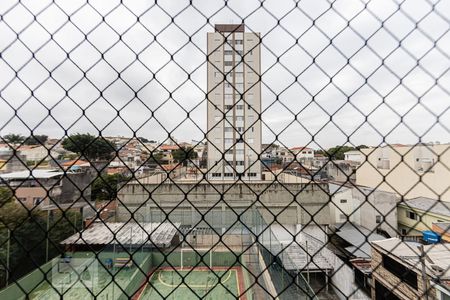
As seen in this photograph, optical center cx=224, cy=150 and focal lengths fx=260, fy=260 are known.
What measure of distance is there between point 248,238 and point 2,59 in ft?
21.6

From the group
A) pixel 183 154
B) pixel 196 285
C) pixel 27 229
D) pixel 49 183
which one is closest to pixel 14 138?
pixel 49 183

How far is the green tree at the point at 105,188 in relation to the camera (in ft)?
3.30

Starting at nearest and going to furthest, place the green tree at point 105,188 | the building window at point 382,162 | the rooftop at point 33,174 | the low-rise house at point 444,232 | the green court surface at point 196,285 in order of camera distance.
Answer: the low-rise house at point 444,232
the rooftop at point 33,174
the green tree at point 105,188
the building window at point 382,162
the green court surface at point 196,285

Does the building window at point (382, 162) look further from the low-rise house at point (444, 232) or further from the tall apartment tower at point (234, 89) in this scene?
the tall apartment tower at point (234, 89)

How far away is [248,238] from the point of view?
6699 millimetres

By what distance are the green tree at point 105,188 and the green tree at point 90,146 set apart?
0.10 m

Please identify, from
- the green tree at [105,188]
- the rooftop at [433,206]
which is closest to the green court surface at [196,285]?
the rooftop at [433,206]

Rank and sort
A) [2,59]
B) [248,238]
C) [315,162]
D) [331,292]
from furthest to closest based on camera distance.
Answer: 1. [248,238]
2. [331,292]
3. [315,162]
4. [2,59]

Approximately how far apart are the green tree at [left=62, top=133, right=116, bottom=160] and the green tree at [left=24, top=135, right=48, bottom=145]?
66 mm

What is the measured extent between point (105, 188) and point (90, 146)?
324 mm

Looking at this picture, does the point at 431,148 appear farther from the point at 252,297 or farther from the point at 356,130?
the point at 252,297

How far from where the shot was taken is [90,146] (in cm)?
91

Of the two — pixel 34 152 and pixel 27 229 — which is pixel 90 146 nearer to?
pixel 34 152

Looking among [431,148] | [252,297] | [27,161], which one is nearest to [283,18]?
[431,148]
